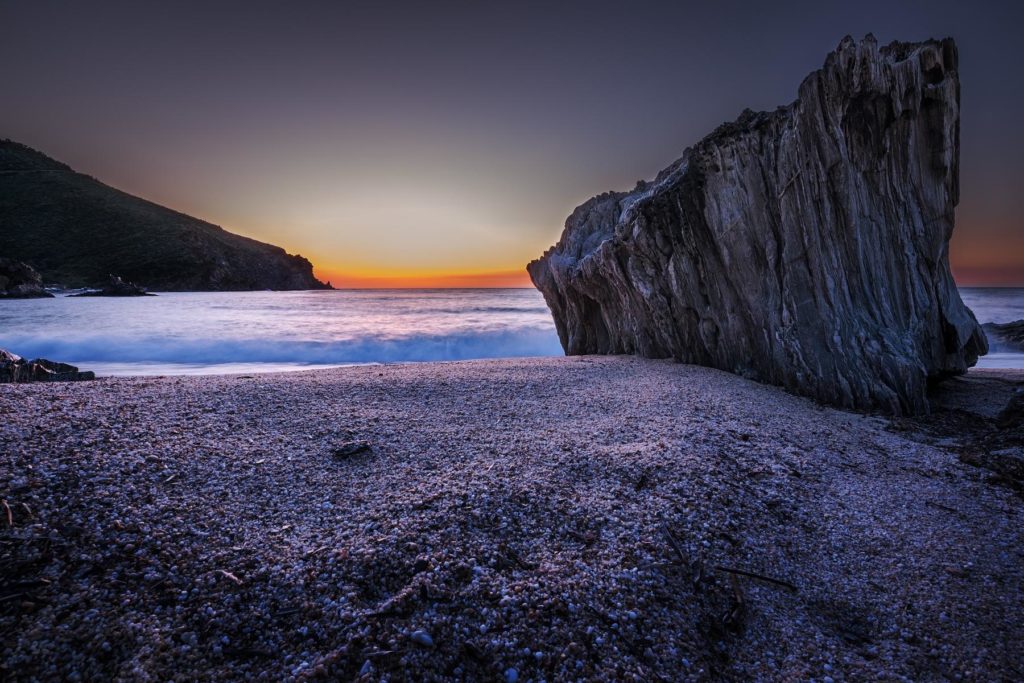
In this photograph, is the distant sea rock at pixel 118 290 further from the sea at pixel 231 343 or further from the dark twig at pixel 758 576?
the dark twig at pixel 758 576

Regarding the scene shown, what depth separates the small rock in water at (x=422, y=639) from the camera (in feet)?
6.37

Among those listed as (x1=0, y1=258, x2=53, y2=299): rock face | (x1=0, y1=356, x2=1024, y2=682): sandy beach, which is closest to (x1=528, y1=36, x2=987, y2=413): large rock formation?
(x1=0, y1=356, x2=1024, y2=682): sandy beach

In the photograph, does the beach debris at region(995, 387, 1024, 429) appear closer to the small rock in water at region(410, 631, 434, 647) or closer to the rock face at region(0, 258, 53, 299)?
the small rock in water at region(410, 631, 434, 647)

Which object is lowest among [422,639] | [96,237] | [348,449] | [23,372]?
[422,639]

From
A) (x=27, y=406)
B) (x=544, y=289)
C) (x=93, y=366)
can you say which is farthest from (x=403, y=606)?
(x=93, y=366)

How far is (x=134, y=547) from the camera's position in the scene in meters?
2.38

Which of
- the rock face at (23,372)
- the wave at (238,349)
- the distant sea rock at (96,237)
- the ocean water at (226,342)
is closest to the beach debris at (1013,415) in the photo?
the rock face at (23,372)

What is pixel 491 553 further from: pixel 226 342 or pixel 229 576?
pixel 226 342

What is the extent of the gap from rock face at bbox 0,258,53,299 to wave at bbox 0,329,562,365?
100.0 ft

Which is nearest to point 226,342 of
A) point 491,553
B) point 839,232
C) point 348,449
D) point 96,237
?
point 348,449

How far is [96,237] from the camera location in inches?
2366

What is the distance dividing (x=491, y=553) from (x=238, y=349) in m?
16.4

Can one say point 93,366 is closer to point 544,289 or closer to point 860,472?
point 544,289

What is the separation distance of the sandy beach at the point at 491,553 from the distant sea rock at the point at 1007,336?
16897 mm
